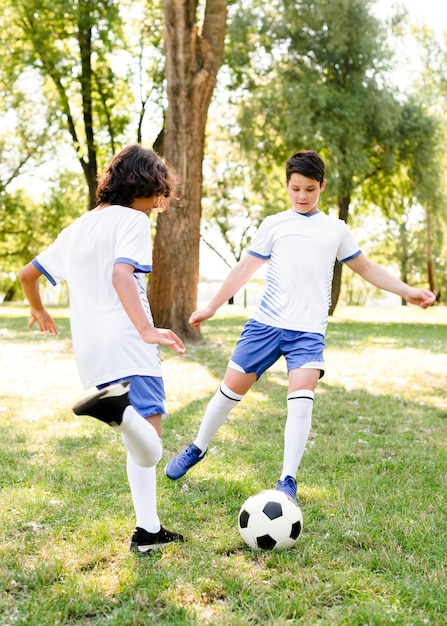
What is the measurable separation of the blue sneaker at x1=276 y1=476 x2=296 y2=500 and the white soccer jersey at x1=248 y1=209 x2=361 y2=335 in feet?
2.93

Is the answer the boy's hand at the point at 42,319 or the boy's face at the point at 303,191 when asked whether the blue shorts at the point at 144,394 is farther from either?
the boy's face at the point at 303,191

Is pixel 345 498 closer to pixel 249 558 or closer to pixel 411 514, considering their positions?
pixel 411 514

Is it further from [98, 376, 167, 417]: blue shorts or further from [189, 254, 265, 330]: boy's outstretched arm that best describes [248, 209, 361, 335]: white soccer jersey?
[98, 376, 167, 417]: blue shorts

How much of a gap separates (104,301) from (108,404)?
21.7 inches

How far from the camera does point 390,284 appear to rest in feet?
14.3

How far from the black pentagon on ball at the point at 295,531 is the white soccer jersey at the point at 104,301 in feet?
3.44

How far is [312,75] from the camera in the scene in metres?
22.9

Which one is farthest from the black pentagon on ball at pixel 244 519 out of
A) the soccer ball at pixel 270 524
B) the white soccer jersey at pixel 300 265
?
the white soccer jersey at pixel 300 265

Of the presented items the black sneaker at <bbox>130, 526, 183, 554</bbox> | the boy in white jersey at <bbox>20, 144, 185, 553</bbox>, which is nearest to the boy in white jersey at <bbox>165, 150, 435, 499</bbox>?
the black sneaker at <bbox>130, 526, 183, 554</bbox>

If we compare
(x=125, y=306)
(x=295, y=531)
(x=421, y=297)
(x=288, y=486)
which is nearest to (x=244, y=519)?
(x=295, y=531)

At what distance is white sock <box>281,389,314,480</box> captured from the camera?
4.01m

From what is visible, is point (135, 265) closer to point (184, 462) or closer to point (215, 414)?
point (215, 414)

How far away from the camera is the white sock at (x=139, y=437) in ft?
9.93

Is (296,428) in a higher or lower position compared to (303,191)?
lower
